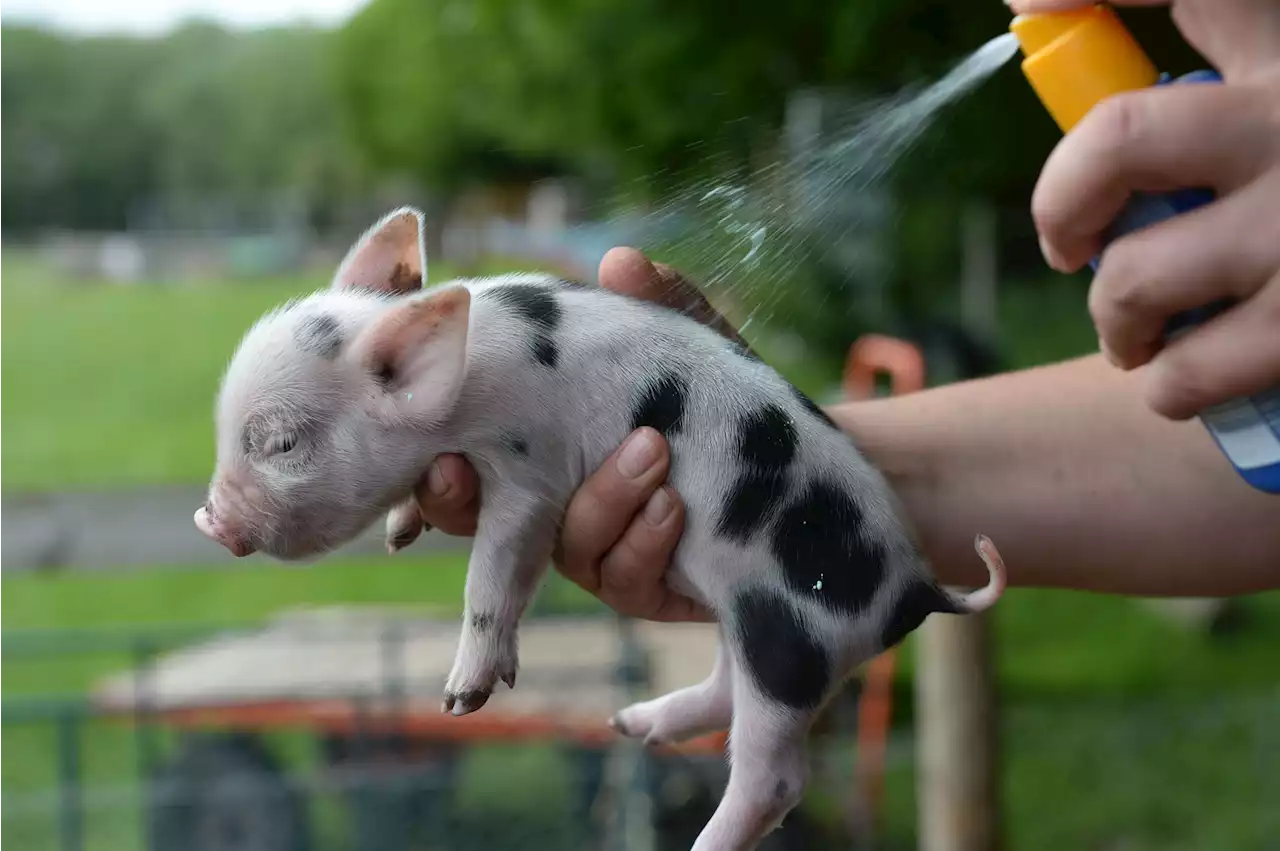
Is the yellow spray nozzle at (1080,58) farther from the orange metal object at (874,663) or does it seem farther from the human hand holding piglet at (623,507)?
the orange metal object at (874,663)

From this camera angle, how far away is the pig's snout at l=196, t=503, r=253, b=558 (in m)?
0.73

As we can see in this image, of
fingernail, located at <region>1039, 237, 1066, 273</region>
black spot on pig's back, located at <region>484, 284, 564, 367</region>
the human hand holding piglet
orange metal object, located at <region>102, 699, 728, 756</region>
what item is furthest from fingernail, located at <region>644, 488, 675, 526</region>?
orange metal object, located at <region>102, 699, 728, 756</region>

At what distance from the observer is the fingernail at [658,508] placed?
2.51 feet

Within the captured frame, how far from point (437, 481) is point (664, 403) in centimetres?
14

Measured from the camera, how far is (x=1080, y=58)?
75 centimetres

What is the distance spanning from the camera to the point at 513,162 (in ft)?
11.3

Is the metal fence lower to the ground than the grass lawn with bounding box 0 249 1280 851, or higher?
higher

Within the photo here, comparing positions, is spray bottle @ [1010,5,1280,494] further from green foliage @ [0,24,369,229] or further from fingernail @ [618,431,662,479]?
green foliage @ [0,24,369,229]

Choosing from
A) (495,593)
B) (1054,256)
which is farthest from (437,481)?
(1054,256)

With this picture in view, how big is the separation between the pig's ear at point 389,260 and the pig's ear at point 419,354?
81mm

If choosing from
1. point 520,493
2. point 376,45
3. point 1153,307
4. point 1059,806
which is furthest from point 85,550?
point 376,45

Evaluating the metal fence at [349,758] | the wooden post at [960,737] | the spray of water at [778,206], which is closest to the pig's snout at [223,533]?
the spray of water at [778,206]

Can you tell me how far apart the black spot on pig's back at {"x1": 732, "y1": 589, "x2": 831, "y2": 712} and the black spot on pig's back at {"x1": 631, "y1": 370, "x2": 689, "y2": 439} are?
0.37ft

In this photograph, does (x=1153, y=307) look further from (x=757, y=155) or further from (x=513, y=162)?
(x=513, y=162)
